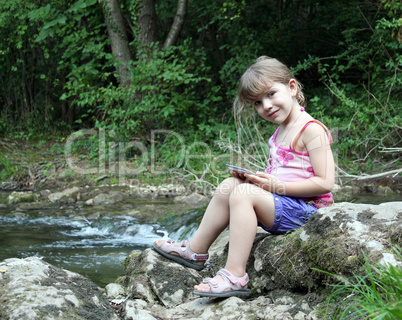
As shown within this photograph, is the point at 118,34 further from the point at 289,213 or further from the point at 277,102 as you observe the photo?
the point at 289,213

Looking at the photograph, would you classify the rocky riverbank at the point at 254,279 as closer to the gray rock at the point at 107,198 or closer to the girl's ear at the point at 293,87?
the girl's ear at the point at 293,87

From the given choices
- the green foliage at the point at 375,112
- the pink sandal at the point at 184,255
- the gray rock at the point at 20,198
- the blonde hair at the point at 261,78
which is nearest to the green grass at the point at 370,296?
the pink sandal at the point at 184,255

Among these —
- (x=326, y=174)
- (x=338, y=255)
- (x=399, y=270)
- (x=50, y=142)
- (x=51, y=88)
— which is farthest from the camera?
(x=51, y=88)

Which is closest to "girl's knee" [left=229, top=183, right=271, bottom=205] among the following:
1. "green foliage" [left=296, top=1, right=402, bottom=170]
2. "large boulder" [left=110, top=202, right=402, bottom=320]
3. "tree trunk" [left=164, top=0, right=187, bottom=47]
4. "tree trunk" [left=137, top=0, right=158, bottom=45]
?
"large boulder" [left=110, top=202, right=402, bottom=320]

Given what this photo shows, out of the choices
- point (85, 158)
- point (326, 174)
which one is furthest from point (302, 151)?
point (85, 158)

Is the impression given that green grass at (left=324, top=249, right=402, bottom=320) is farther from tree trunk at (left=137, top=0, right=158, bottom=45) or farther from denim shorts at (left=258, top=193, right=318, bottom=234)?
tree trunk at (left=137, top=0, right=158, bottom=45)

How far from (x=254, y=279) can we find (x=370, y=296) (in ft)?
2.81

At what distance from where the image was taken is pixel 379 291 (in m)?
1.74

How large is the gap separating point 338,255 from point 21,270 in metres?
1.56

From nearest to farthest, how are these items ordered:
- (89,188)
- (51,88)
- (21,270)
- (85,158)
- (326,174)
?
(21,270) → (326,174) → (89,188) → (85,158) → (51,88)

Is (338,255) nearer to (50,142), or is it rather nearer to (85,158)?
(85,158)

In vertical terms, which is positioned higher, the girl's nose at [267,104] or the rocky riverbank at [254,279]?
the girl's nose at [267,104]

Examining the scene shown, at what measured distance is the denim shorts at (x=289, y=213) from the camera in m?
2.38

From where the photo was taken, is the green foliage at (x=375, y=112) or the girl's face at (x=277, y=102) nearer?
the girl's face at (x=277, y=102)
